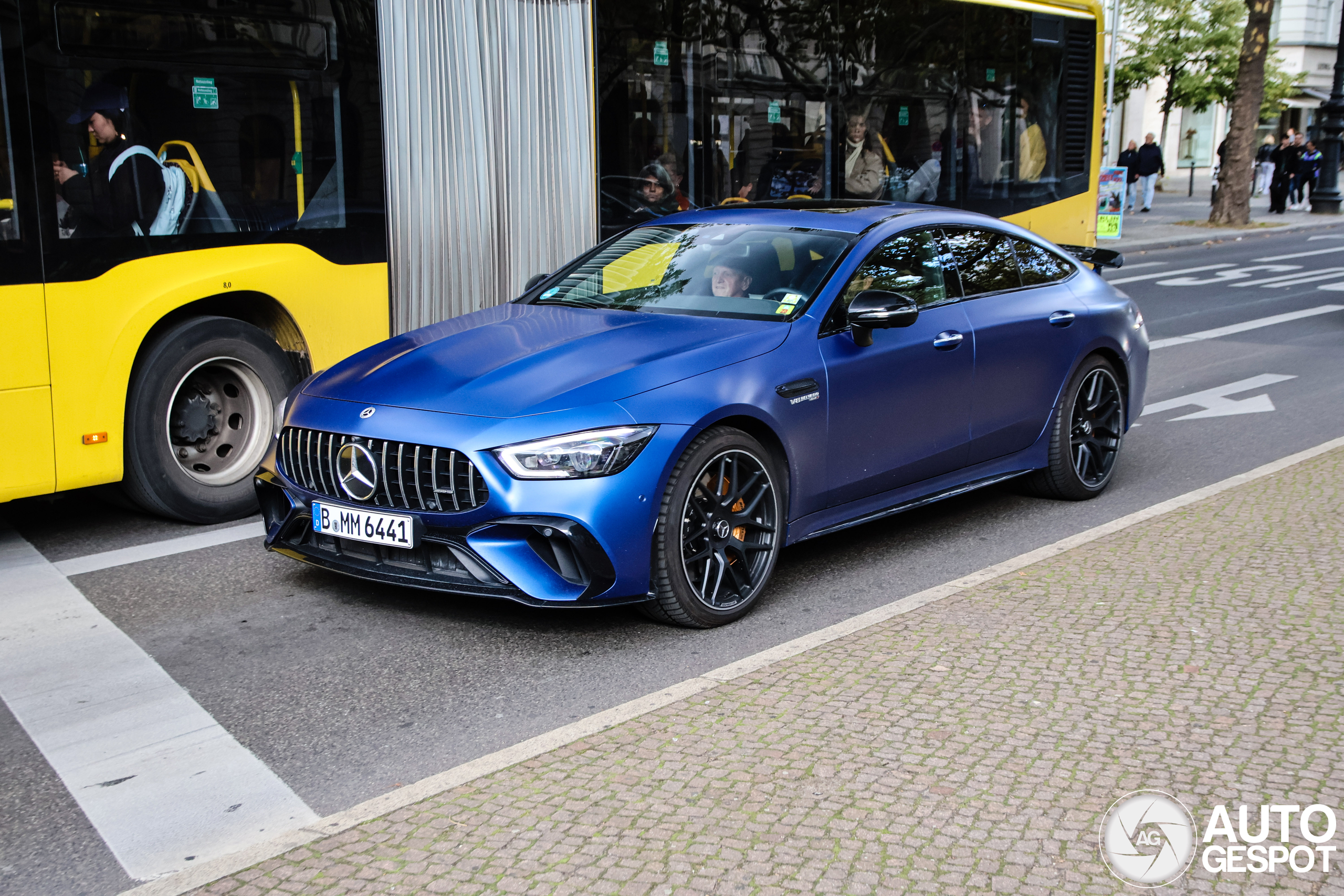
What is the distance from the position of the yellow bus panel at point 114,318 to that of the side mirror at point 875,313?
3.03 m

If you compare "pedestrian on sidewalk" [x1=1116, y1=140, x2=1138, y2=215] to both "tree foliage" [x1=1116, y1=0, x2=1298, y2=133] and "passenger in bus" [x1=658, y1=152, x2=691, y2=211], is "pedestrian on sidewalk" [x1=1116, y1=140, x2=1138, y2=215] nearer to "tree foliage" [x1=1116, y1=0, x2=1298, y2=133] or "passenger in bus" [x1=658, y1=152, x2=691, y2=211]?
"tree foliage" [x1=1116, y1=0, x2=1298, y2=133]

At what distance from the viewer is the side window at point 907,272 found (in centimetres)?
574

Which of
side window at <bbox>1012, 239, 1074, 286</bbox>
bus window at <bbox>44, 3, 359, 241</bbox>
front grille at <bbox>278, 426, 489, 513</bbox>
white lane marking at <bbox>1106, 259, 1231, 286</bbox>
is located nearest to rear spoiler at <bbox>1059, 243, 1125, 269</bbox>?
side window at <bbox>1012, 239, 1074, 286</bbox>

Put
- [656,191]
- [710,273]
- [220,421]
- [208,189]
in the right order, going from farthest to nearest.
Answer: [656,191] → [220,421] → [208,189] → [710,273]

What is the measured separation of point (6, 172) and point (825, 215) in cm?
361

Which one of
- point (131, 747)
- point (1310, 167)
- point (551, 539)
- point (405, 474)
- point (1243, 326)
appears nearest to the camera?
point (131, 747)

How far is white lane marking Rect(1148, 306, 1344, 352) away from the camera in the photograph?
12.9m

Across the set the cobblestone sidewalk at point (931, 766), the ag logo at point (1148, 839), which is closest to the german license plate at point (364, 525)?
the cobblestone sidewalk at point (931, 766)

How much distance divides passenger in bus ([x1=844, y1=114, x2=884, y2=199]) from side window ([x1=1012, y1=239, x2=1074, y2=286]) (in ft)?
10.7

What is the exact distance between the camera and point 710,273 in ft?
19.3

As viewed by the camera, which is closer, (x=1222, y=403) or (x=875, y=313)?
(x=875, y=313)

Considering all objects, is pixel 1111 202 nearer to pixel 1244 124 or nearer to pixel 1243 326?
pixel 1244 124

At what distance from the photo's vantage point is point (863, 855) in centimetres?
324

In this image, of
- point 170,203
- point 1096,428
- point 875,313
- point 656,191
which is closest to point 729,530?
point 875,313
